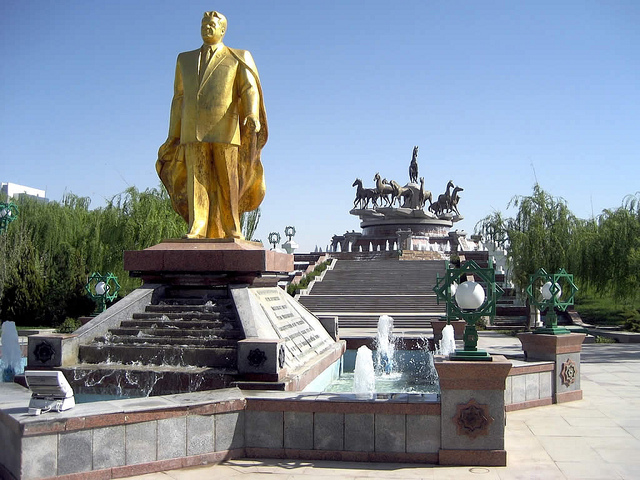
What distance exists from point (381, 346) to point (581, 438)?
19.8ft

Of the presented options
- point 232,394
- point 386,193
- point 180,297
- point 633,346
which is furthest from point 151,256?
point 386,193

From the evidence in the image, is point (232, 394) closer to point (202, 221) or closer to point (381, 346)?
point (202, 221)

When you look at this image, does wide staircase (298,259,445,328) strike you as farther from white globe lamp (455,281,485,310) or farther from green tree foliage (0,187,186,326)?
white globe lamp (455,281,485,310)

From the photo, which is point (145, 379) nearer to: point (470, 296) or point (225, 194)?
point (225, 194)

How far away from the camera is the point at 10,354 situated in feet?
30.7

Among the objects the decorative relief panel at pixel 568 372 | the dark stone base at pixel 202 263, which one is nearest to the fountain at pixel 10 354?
the dark stone base at pixel 202 263

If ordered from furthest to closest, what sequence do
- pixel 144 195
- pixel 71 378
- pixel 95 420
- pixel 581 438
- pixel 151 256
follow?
pixel 144 195, pixel 151 256, pixel 71 378, pixel 581 438, pixel 95 420

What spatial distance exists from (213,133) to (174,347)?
3.14m

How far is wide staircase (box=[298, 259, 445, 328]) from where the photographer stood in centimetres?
2184

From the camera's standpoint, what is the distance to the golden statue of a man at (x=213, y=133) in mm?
9039

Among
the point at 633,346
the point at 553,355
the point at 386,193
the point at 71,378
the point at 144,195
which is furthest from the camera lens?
the point at 386,193

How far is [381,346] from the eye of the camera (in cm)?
1231

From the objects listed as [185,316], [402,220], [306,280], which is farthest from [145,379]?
[402,220]

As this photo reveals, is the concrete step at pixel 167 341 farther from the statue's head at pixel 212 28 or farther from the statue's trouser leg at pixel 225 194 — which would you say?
the statue's head at pixel 212 28
